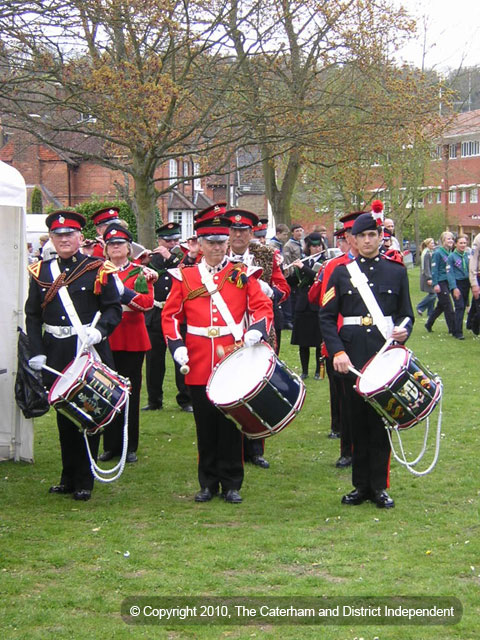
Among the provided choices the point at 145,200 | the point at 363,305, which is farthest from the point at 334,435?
the point at 145,200

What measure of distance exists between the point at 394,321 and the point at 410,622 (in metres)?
2.42

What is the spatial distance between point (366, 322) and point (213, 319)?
110 centimetres

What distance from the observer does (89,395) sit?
633cm

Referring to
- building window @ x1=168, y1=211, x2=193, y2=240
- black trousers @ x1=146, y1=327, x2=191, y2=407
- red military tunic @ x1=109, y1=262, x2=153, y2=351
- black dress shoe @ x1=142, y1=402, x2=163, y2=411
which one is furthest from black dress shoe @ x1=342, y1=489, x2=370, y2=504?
building window @ x1=168, y1=211, x2=193, y2=240

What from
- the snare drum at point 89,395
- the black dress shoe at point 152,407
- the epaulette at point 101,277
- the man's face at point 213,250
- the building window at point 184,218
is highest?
the building window at point 184,218

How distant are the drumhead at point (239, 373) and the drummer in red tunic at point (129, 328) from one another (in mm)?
1842

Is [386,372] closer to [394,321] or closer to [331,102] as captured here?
[394,321]

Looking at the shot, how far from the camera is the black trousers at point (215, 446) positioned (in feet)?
22.5

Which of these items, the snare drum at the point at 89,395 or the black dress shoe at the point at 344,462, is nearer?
the snare drum at the point at 89,395

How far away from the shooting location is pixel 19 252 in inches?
310

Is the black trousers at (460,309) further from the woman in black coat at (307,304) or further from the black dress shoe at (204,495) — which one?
the black dress shoe at (204,495)

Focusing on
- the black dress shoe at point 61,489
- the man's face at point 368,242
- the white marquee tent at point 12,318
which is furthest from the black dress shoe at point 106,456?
the man's face at point 368,242

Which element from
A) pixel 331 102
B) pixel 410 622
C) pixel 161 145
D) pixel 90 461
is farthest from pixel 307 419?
pixel 331 102

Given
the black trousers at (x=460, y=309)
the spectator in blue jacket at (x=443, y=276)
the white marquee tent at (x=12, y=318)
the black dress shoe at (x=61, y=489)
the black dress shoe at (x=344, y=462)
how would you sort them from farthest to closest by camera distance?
the black trousers at (x=460, y=309) → the spectator in blue jacket at (x=443, y=276) → the black dress shoe at (x=344, y=462) → the white marquee tent at (x=12, y=318) → the black dress shoe at (x=61, y=489)
